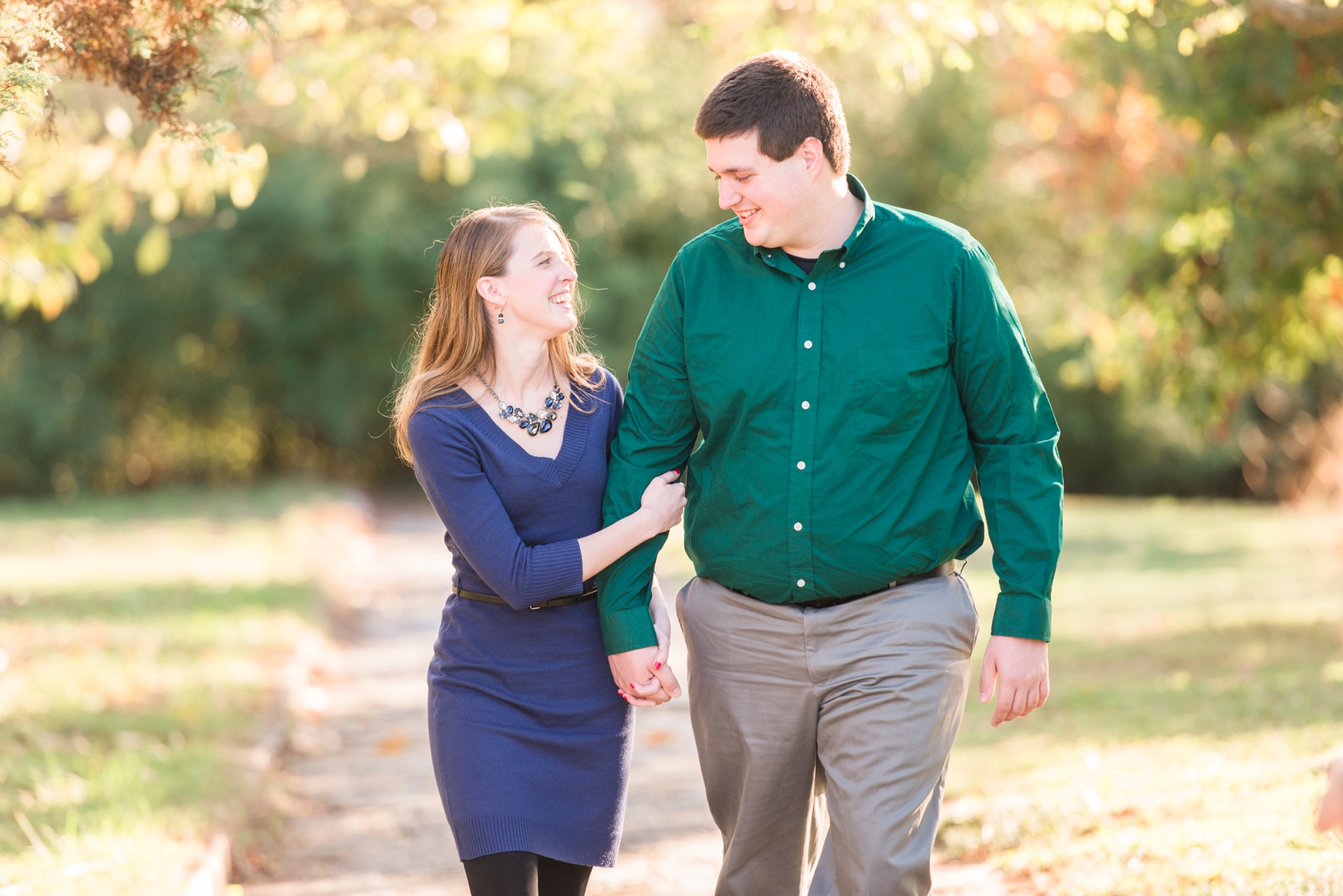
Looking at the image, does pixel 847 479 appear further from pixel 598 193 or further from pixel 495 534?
pixel 598 193

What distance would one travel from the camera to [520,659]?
10.5 ft

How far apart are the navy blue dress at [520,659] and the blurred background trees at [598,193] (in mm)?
1071

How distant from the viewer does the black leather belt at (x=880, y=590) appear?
10.3ft

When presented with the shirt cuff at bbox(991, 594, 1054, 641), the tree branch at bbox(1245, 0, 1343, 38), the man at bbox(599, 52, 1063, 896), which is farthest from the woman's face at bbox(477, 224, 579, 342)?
the tree branch at bbox(1245, 0, 1343, 38)

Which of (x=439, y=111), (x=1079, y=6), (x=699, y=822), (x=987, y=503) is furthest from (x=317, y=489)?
(x=987, y=503)

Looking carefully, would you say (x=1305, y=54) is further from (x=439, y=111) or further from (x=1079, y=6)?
(x=439, y=111)

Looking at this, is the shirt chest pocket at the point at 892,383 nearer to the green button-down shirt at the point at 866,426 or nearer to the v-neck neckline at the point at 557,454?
the green button-down shirt at the point at 866,426

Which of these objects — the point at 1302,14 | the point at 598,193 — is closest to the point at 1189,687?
the point at 1302,14

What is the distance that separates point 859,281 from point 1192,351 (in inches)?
257

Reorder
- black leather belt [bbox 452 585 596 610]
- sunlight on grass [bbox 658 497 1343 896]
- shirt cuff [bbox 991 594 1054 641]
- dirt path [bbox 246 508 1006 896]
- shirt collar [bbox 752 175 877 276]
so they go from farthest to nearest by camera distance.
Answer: dirt path [bbox 246 508 1006 896], sunlight on grass [bbox 658 497 1343 896], black leather belt [bbox 452 585 596 610], shirt collar [bbox 752 175 877 276], shirt cuff [bbox 991 594 1054 641]

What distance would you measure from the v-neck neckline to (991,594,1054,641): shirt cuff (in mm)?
1087

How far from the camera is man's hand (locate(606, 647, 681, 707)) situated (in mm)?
3148

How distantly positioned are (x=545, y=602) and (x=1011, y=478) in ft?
3.77

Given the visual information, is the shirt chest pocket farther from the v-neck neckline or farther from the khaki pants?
the v-neck neckline
